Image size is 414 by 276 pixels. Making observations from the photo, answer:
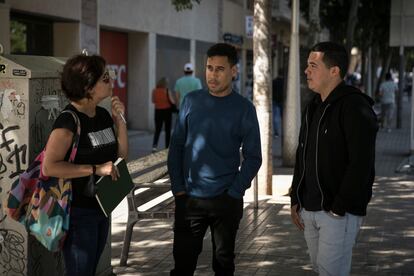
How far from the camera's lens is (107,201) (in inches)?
149

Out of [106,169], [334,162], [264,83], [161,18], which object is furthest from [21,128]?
[161,18]

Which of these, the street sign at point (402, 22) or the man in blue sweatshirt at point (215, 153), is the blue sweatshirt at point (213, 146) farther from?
the street sign at point (402, 22)

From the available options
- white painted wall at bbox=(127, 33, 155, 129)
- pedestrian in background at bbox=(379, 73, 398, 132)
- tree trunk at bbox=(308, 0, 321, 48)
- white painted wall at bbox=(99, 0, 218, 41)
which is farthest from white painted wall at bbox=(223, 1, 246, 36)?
tree trunk at bbox=(308, 0, 321, 48)

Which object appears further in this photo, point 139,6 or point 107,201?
point 139,6

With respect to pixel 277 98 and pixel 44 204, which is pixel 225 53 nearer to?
pixel 44 204

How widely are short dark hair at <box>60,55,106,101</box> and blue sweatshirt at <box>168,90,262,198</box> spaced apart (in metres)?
0.72

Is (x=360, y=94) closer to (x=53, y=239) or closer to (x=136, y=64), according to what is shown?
(x=53, y=239)

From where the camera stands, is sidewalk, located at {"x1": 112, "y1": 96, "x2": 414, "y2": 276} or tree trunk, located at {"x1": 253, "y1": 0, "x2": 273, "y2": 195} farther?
tree trunk, located at {"x1": 253, "y1": 0, "x2": 273, "y2": 195}

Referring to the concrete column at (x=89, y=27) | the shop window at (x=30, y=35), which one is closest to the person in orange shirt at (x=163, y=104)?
the concrete column at (x=89, y=27)

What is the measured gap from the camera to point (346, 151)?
3797 mm

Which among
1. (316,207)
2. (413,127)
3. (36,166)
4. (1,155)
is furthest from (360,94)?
(413,127)

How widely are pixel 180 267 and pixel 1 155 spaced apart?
128 centimetres

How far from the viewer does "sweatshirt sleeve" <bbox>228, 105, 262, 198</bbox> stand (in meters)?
4.19

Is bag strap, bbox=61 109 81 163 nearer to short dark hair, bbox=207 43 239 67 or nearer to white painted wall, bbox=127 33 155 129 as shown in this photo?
short dark hair, bbox=207 43 239 67
